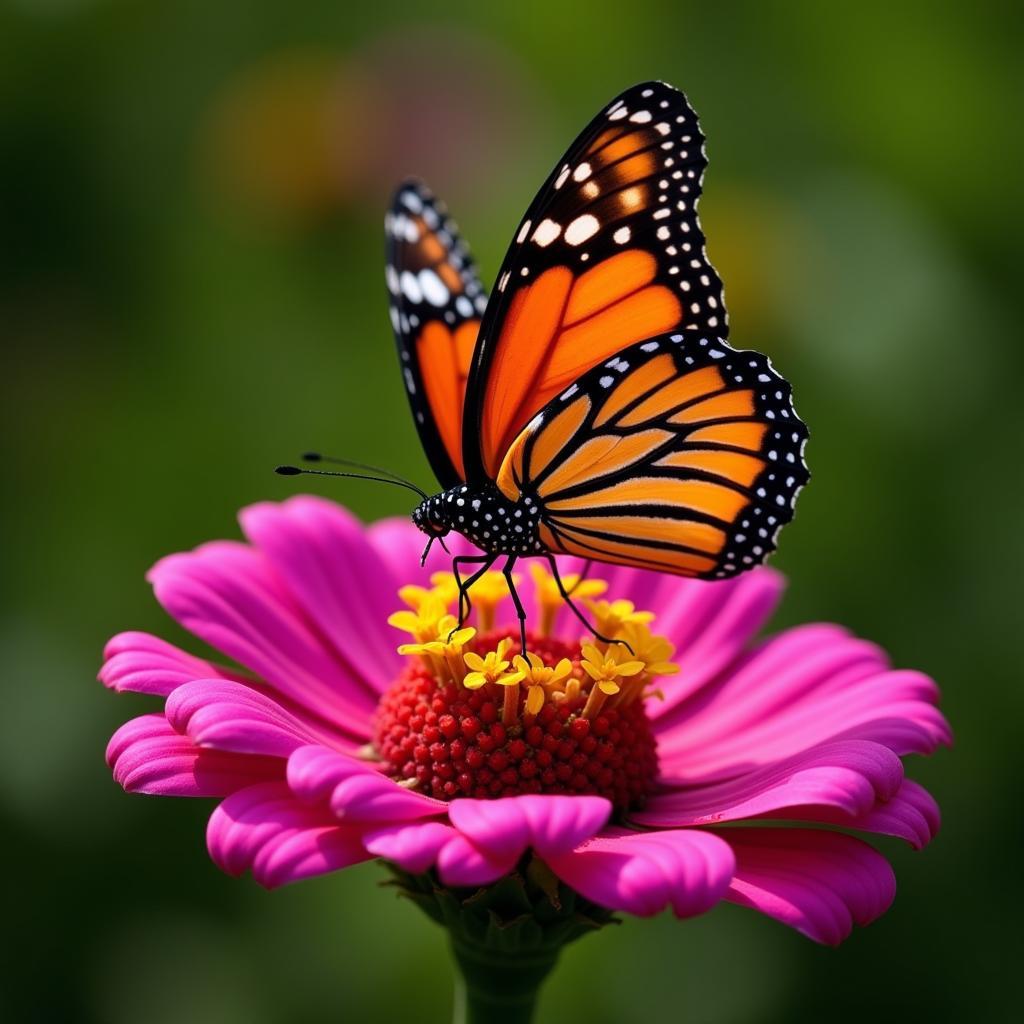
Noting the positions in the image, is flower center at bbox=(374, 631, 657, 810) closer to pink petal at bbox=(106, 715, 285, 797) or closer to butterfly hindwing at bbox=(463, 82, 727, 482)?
pink petal at bbox=(106, 715, 285, 797)

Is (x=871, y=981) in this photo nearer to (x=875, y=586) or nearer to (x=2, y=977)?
(x=875, y=586)

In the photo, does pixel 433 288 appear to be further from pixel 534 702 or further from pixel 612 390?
pixel 534 702

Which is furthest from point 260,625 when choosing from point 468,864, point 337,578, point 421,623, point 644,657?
point 468,864

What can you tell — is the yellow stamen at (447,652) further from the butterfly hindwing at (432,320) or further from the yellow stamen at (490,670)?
the butterfly hindwing at (432,320)

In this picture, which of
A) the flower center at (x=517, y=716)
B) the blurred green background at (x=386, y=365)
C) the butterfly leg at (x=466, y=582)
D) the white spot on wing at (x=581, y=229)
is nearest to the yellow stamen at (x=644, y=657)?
the flower center at (x=517, y=716)

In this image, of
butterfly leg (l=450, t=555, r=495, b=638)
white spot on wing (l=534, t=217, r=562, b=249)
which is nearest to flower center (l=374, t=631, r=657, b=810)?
butterfly leg (l=450, t=555, r=495, b=638)

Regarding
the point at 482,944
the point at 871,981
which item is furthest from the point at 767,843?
the point at 871,981
